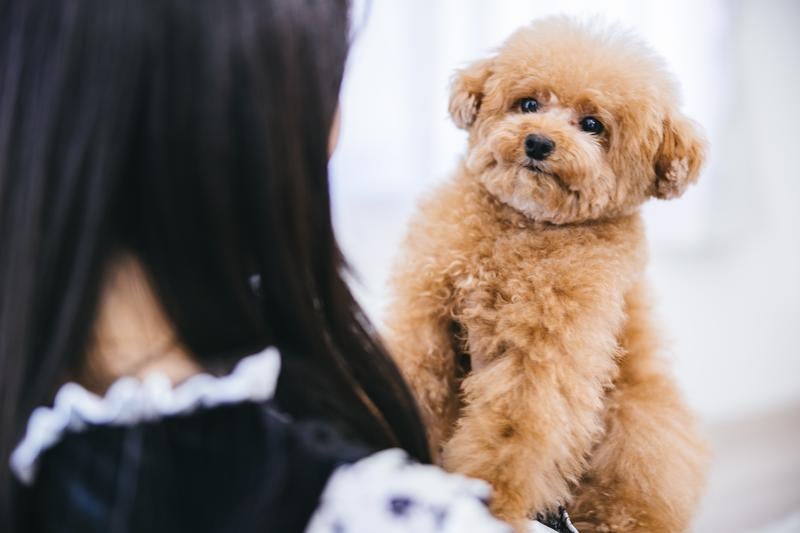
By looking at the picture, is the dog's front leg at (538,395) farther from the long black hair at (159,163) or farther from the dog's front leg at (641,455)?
the long black hair at (159,163)

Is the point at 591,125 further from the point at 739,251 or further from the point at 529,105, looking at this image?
the point at 739,251

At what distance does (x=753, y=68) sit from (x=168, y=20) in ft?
6.24

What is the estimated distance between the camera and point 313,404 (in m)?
0.59

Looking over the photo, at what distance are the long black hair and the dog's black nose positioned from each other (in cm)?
32

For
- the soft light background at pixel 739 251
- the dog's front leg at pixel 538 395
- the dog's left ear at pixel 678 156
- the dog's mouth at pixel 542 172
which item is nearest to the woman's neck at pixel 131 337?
the dog's front leg at pixel 538 395

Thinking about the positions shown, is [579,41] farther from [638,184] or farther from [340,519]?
[340,519]

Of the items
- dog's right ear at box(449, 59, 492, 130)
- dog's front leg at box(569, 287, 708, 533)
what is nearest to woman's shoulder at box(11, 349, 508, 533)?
dog's front leg at box(569, 287, 708, 533)

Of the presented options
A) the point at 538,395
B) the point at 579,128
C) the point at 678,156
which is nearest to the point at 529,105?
the point at 579,128

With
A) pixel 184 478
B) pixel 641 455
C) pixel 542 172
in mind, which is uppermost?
pixel 542 172

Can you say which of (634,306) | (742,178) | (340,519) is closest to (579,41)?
(634,306)

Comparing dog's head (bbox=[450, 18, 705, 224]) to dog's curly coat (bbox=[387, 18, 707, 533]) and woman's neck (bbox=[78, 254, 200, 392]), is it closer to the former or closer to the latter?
dog's curly coat (bbox=[387, 18, 707, 533])

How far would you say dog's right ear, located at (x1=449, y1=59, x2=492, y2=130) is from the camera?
2.83ft

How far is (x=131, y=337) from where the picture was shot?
0.54 meters

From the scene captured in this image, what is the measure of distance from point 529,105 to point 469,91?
3.1 inches
